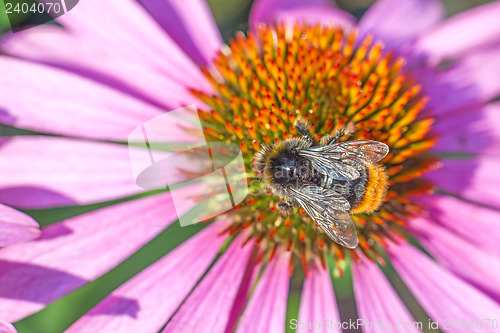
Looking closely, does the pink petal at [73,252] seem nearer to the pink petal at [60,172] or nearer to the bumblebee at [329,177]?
the pink petal at [60,172]

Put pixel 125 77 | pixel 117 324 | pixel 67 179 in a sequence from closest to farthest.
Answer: pixel 117 324 < pixel 67 179 < pixel 125 77

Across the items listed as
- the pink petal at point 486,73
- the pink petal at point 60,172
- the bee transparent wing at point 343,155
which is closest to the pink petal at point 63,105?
the pink petal at point 60,172

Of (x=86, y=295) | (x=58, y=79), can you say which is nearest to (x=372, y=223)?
(x=86, y=295)

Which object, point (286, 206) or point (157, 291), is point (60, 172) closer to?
point (157, 291)

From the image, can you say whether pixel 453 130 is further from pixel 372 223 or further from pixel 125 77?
pixel 125 77

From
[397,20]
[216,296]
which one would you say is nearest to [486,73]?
[397,20]

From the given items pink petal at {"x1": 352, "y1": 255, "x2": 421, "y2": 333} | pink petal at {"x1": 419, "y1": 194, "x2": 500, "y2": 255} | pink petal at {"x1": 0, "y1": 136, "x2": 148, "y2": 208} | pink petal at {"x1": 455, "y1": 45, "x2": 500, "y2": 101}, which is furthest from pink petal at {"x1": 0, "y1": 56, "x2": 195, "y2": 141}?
pink petal at {"x1": 455, "y1": 45, "x2": 500, "y2": 101}
